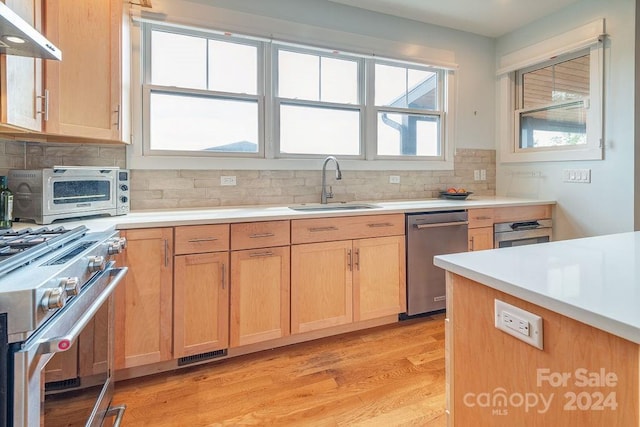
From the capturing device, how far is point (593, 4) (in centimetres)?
292

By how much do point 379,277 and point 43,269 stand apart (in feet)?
6.68

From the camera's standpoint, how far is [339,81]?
315cm

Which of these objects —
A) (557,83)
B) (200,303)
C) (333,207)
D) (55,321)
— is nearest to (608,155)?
(557,83)

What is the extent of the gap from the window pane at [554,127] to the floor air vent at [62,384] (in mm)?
3905

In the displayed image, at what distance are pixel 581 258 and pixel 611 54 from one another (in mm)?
2786

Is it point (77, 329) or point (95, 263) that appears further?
point (95, 263)

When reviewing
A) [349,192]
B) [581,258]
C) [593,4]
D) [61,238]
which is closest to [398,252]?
[349,192]

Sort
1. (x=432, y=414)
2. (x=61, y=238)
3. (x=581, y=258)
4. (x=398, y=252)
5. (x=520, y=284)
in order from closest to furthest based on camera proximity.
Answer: (x=520, y=284) < (x=581, y=258) < (x=61, y=238) < (x=432, y=414) < (x=398, y=252)

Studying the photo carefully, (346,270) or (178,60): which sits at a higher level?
(178,60)

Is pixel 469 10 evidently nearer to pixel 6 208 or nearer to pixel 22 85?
pixel 22 85

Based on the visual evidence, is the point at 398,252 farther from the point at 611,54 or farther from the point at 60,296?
the point at 611,54

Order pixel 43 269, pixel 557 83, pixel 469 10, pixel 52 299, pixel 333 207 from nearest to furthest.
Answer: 1. pixel 52 299
2. pixel 43 269
3. pixel 333 207
4. pixel 469 10
5. pixel 557 83

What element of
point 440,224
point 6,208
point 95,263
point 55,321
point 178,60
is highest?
point 178,60

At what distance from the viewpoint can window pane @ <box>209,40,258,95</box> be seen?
272cm
